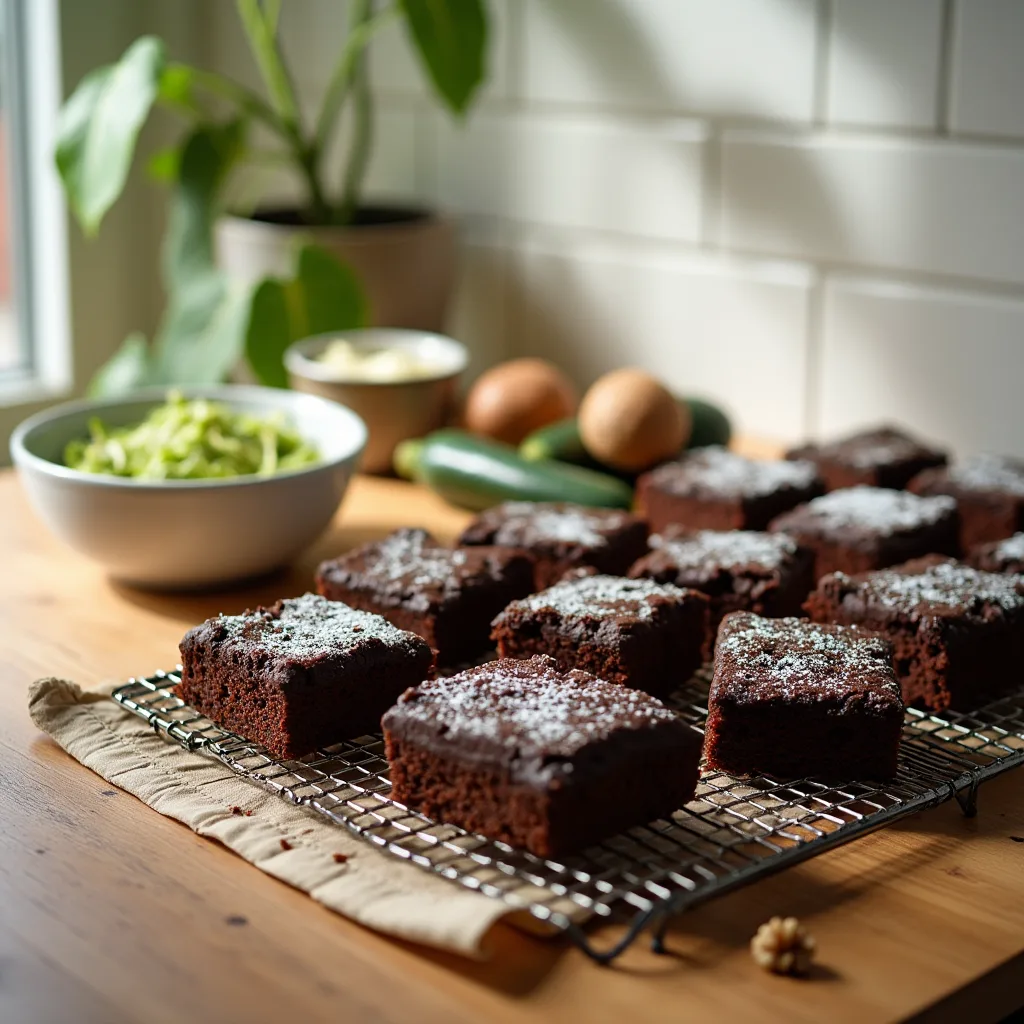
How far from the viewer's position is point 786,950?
103 cm

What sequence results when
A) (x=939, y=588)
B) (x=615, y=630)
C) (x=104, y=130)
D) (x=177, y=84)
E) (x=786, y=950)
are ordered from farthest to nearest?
(x=177, y=84) → (x=104, y=130) → (x=939, y=588) → (x=615, y=630) → (x=786, y=950)

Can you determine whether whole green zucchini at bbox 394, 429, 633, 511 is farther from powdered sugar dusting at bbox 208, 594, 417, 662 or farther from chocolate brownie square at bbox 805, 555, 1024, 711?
powdered sugar dusting at bbox 208, 594, 417, 662

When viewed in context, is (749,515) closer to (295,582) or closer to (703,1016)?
(295,582)

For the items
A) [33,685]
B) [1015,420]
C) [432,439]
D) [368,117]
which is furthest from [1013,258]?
[33,685]

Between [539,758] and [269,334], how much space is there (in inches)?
55.6

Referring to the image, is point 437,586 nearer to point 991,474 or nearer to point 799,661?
point 799,661

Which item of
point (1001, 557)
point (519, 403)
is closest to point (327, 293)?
point (519, 403)

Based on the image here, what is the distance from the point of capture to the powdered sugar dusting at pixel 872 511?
5.73ft

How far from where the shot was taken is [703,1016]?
0.98m

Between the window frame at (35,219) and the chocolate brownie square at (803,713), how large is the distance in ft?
6.69

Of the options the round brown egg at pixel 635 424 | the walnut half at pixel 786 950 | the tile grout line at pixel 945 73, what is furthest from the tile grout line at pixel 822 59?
the walnut half at pixel 786 950

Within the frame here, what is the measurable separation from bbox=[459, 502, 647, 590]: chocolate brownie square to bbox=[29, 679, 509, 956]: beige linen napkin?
521 millimetres

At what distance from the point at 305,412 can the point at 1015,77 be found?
1.10 m

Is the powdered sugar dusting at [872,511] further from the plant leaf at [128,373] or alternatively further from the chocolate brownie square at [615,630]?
the plant leaf at [128,373]
